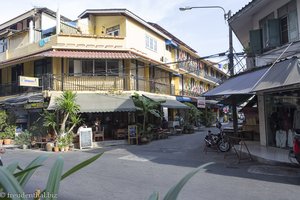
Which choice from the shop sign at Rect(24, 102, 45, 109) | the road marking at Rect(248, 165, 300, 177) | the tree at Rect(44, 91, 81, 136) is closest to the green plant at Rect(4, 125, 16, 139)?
the shop sign at Rect(24, 102, 45, 109)

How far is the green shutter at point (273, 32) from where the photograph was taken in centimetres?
1331

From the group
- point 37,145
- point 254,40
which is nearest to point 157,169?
point 254,40

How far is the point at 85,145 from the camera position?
1873 cm

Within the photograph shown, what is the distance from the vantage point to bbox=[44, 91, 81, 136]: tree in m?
18.9

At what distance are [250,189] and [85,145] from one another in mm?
12733

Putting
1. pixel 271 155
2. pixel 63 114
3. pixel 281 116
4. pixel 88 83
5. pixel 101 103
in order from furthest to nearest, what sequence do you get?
pixel 88 83, pixel 101 103, pixel 63 114, pixel 281 116, pixel 271 155

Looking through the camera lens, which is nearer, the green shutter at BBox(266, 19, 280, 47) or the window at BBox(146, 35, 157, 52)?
the green shutter at BBox(266, 19, 280, 47)

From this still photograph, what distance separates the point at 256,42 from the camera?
1478 centimetres

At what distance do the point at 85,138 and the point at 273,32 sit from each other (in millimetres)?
11872

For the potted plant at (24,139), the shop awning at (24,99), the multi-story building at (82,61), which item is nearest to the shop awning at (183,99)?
the multi-story building at (82,61)

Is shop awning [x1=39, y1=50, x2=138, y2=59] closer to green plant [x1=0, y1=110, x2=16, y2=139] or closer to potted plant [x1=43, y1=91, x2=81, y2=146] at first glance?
potted plant [x1=43, y1=91, x2=81, y2=146]

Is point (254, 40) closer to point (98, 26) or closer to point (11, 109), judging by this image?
point (98, 26)

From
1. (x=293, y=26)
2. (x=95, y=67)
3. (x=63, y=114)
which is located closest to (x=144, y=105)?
(x=95, y=67)

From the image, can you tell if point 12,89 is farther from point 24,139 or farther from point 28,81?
point 24,139
